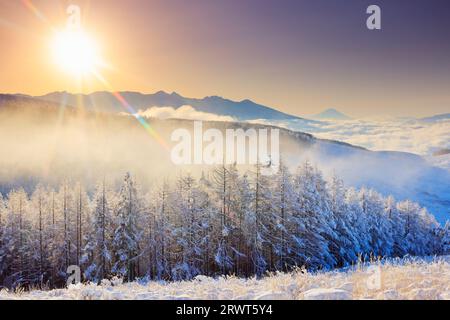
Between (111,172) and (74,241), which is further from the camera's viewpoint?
(111,172)

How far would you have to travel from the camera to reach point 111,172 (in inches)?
6555

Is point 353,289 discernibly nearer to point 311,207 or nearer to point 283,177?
point 283,177

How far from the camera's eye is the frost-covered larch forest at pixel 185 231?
29.7 metres

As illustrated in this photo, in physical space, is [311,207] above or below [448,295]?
below

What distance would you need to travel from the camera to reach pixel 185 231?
2998 centimetres

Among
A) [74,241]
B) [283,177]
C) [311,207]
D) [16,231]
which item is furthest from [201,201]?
[16,231]

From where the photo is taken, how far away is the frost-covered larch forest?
29734 millimetres
